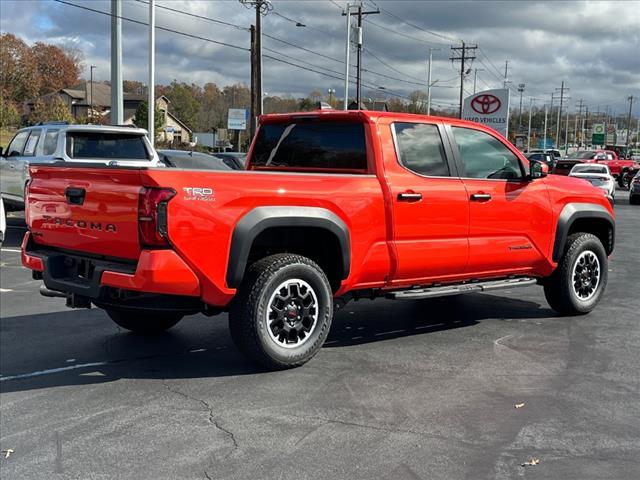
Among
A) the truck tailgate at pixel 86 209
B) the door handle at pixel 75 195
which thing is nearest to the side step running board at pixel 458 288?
the truck tailgate at pixel 86 209

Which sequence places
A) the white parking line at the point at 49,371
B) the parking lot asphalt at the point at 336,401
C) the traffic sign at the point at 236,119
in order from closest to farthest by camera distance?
the parking lot asphalt at the point at 336,401 → the white parking line at the point at 49,371 → the traffic sign at the point at 236,119

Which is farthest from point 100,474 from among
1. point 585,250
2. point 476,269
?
point 585,250

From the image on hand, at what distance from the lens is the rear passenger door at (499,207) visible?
6.32 metres

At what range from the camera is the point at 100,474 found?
359cm

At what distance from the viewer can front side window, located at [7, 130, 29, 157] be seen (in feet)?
41.4

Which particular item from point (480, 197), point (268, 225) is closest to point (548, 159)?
point (480, 197)

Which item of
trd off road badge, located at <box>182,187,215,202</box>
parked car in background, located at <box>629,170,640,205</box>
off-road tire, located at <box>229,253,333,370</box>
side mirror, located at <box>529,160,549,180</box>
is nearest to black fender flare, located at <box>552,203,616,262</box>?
side mirror, located at <box>529,160,549,180</box>

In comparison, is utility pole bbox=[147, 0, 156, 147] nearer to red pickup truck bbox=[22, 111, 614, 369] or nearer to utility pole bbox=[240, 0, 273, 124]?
utility pole bbox=[240, 0, 273, 124]

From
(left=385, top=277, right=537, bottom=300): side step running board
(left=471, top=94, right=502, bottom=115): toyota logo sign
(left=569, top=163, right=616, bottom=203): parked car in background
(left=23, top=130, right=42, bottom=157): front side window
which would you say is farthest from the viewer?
(left=471, top=94, right=502, bottom=115): toyota logo sign

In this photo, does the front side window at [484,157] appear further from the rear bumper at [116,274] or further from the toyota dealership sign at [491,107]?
the toyota dealership sign at [491,107]

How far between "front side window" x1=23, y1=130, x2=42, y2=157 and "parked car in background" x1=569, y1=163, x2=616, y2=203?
18004 millimetres

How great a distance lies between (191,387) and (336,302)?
4.68 ft

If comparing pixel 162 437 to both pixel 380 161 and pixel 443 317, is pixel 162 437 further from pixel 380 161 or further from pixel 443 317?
pixel 443 317

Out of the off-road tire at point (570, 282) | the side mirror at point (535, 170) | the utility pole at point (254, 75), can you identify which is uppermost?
the utility pole at point (254, 75)
